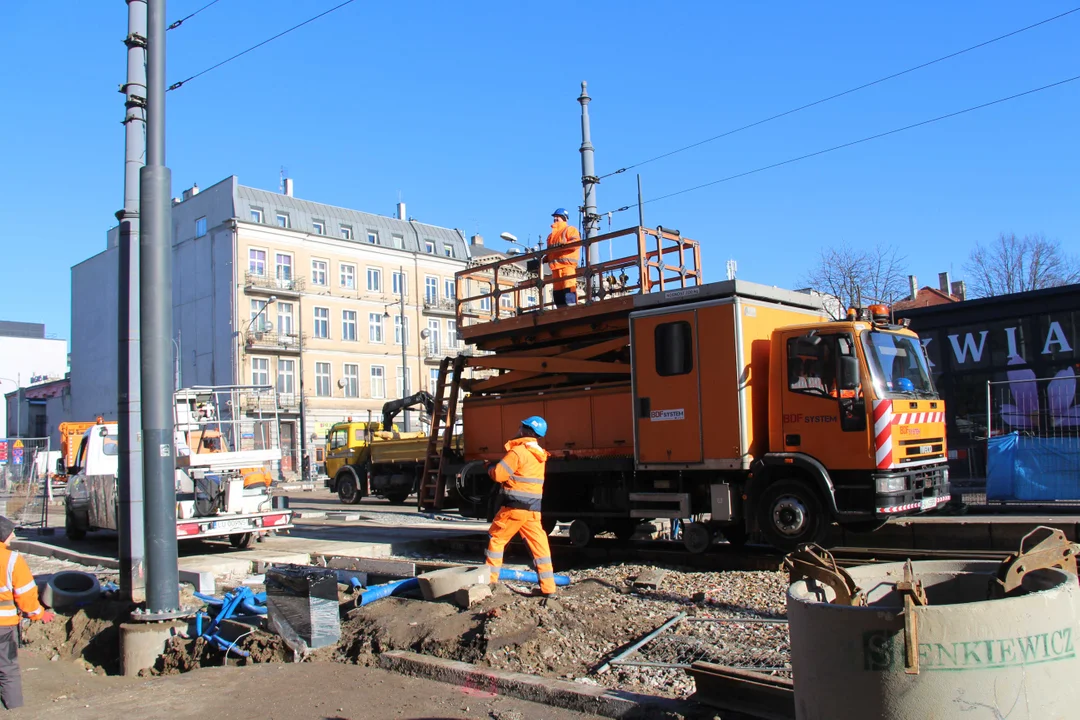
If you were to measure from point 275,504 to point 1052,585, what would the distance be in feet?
40.4

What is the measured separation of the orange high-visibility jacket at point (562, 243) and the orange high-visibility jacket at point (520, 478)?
4.29 metres

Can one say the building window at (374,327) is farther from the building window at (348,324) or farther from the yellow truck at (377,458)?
the yellow truck at (377,458)

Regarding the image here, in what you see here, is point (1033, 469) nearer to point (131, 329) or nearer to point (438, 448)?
point (438, 448)

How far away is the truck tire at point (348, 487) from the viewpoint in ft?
89.8

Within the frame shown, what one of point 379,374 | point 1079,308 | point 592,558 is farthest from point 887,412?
point 379,374

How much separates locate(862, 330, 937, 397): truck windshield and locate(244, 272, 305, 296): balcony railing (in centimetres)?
4219

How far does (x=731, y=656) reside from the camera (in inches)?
237

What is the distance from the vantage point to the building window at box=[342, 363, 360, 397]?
52.2 metres

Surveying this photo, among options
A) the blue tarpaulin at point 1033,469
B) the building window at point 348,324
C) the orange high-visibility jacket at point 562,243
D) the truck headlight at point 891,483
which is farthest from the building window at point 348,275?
the truck headlight at point 891,483

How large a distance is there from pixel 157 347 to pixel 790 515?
6622mm

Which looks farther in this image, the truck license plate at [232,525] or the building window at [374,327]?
the building window at [374,327]

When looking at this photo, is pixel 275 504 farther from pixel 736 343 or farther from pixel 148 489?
pixel 736 343

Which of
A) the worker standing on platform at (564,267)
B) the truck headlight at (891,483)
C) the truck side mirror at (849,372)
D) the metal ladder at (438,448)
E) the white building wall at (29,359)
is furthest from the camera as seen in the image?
the white building wall at (29,359)

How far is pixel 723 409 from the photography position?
10.0m
